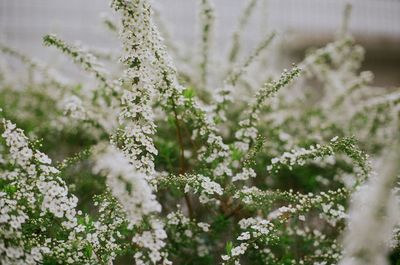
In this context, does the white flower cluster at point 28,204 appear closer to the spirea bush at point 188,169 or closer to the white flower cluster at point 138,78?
the spirea bush at point 188,169

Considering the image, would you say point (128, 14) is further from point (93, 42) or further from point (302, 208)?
point (93, 42)

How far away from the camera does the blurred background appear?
10375mm

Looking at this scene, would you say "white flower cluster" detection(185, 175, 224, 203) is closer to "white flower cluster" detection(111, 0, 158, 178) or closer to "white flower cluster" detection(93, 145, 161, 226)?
"white flower cluster" detection(111, 0, 158, 178)

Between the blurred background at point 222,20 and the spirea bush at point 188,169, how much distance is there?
519 cm

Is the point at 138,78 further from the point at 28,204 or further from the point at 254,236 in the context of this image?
the point at 254,236

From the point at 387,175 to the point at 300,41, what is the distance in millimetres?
7736

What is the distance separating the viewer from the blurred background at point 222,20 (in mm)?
10375

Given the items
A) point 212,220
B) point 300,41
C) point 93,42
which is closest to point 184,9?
point 93,42

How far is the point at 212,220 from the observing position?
145 inches

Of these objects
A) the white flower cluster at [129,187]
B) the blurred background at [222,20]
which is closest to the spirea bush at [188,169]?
the white flower cluster at [129,187]

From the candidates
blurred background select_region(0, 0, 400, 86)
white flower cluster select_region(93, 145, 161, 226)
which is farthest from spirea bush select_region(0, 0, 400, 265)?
blurred background select_region(0, 0, 400, 86)

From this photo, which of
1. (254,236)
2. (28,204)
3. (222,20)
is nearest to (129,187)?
(28,204)

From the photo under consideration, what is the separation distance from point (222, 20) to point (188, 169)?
712 cm

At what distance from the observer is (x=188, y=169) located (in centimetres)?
432
